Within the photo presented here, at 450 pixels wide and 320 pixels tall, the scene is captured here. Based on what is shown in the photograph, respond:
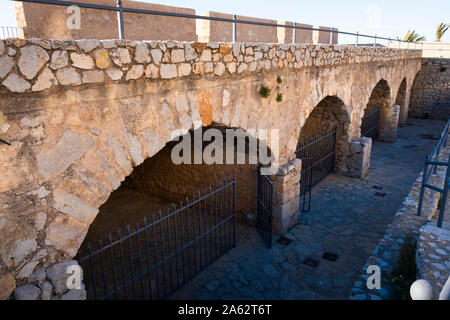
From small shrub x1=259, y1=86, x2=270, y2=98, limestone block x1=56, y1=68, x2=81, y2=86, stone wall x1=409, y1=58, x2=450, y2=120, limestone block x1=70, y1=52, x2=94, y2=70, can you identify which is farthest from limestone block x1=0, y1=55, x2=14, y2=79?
stone wall x1=409, y1=58, x2=450, y2=120

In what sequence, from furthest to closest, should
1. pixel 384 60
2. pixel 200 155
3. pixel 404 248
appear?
pixel 384 60, pixel 200 155, pixel 404 248

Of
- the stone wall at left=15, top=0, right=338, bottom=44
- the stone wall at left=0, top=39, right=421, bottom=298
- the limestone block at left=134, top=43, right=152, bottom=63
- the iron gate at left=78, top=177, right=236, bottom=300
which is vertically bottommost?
the iron gate at left=78, top=177, right=236, bottom=300

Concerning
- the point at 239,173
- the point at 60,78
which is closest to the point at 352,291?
the point at 239,173

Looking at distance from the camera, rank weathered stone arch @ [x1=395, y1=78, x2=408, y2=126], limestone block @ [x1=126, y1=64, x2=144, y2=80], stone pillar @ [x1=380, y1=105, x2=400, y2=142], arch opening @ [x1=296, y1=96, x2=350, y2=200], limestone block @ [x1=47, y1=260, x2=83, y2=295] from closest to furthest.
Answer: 1. limestone block @ [x1=47, y1=260, x2=83, y2=295]
2. limestone block @ [x1=126, y1=64, x2=144, y2=80]
3. arch opening @ [x1=296, y1=96, x2=350, y2=200]
4. stone pillar @ [x1=380, y1=105, x2=400, y2=142]
5. weathered stone arch @ [x1=395, y1=78, x2=408, y2=126]

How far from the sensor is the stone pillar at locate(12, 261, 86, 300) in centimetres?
274

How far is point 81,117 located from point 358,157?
25.5 ft

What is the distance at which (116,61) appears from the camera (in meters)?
3.09

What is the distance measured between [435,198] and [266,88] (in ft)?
14.2

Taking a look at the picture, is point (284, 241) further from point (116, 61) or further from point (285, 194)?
point (116, 61)

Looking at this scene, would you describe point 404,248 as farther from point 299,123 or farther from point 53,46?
point 53,46

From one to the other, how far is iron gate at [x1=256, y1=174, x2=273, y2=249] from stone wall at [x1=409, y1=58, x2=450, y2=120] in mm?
14461

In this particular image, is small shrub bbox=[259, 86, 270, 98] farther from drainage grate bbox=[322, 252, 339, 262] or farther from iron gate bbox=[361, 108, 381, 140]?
iron gate bbox=[361, 108, 381, 140]

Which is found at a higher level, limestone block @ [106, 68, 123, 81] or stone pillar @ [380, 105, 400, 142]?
limestone block @ [106, 68, 123, 81]
